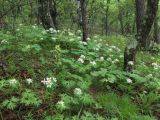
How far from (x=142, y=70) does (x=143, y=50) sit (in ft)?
14.0

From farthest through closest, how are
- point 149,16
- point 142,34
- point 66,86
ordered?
point 142,34 < point 149,16 < point 66,86

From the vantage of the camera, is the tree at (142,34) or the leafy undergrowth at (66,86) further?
the tree at (142,34)

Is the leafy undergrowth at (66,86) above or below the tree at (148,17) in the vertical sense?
below

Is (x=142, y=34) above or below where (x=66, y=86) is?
above

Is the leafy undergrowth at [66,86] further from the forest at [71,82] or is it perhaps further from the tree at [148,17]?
the tree at [148,17]

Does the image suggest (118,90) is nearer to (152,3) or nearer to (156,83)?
(156,83)

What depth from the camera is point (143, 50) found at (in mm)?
11516

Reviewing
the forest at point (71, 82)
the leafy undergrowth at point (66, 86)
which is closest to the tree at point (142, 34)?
the forest at point (71, 82)

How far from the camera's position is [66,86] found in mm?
5309

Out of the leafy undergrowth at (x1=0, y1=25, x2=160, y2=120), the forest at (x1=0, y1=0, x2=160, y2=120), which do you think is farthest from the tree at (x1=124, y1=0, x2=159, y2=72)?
the leafy undergrowth at (x1=0, y1=25, x2=160, y2=120)

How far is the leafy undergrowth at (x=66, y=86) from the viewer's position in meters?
4.81

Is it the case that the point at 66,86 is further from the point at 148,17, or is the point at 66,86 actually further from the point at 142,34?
the point at 148,17

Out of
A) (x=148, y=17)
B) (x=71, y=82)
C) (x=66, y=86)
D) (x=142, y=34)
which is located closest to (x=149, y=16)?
(x=148, y=17)

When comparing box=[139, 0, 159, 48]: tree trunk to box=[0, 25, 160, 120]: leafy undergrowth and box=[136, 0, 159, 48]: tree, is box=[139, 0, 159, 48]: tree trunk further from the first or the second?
box=[0, 25, 160, 120]: leafy undergrowth
